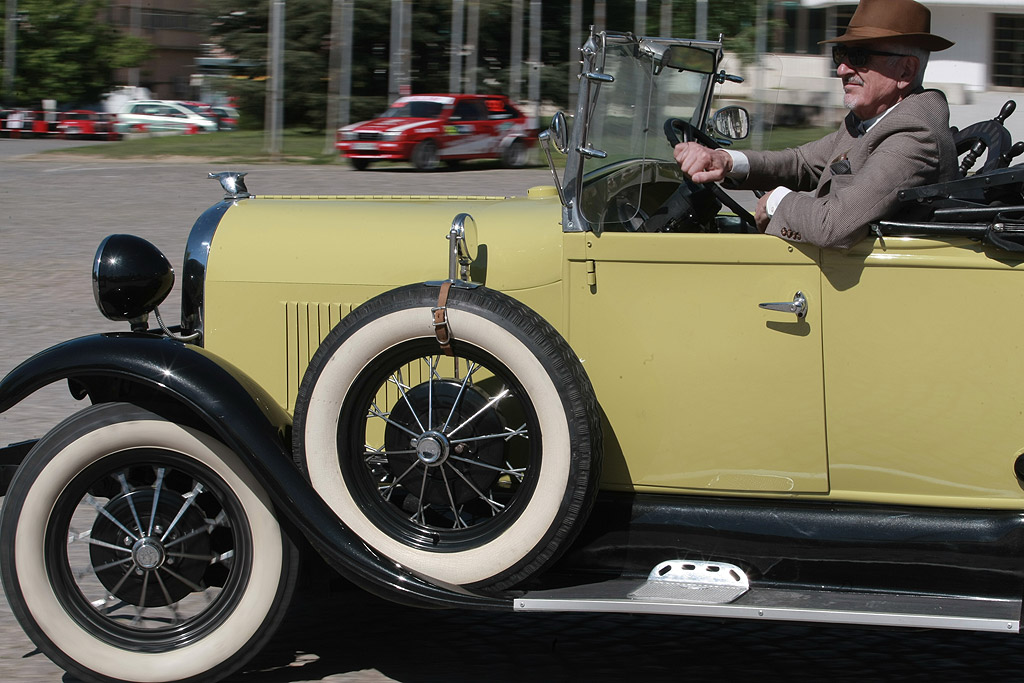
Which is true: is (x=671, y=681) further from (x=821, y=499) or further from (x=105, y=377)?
(x=105, y=377)

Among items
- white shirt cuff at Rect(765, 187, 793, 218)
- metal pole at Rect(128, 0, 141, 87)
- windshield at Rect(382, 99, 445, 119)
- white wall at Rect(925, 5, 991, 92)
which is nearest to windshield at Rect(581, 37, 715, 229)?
white shirt cuff at Rect(765, 187, 793, 218)

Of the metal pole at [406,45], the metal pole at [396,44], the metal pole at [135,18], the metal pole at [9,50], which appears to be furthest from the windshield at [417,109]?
the metal pole at [135,18]

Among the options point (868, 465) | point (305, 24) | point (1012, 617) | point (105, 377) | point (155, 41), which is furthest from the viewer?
point (155, 41)

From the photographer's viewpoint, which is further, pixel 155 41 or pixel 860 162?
pixel 155 41

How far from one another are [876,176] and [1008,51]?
104 feet

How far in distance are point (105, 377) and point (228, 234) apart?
20.7 inches

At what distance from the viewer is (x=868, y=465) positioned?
2.76m

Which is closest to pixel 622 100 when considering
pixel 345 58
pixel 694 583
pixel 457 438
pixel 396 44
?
pixel 457 438

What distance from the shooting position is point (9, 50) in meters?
36.1

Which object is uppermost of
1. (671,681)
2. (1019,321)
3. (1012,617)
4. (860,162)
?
(860,162)

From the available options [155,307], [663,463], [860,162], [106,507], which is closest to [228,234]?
[155,307]

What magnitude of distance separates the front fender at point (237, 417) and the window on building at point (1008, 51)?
1254 inches

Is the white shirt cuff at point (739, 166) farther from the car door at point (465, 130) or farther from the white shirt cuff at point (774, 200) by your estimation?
the car door at point (465, 130)

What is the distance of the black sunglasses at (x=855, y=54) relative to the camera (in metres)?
2.88
